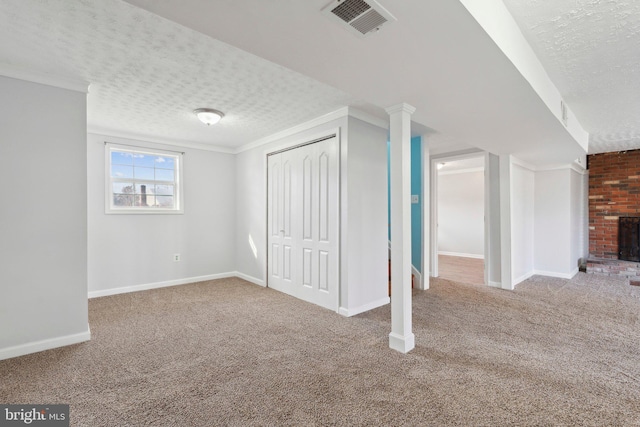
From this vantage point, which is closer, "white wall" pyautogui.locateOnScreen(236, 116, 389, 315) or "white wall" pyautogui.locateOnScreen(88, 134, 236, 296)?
"white wall" pyautogui.locateOnScreen(236, 116, 389, 315)

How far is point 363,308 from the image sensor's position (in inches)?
144

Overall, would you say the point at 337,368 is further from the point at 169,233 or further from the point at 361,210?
the point at 169,233

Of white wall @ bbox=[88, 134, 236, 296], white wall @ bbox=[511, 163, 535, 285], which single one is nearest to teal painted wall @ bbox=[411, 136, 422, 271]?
white wall @ bbox=[511, 163, 535, 285]

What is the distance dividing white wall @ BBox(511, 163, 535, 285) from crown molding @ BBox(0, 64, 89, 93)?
5.93 m

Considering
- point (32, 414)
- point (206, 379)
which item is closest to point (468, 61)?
point (206, 379)

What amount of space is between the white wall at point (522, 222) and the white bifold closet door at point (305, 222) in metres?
3.25

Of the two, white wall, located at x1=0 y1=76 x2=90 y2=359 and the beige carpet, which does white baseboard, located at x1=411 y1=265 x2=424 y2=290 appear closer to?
the beige carpet

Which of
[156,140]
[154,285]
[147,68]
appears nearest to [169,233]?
[154,285]

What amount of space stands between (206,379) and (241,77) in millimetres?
2591

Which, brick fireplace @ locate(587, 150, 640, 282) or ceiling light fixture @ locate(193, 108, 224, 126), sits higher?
ceiling light fixture @ locate(193, 108, 224, 126)

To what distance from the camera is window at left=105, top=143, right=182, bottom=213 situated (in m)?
4.55

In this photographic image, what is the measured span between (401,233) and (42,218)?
10.9 feet

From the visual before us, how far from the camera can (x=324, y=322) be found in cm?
330

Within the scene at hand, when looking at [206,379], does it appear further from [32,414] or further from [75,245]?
[75,245]
